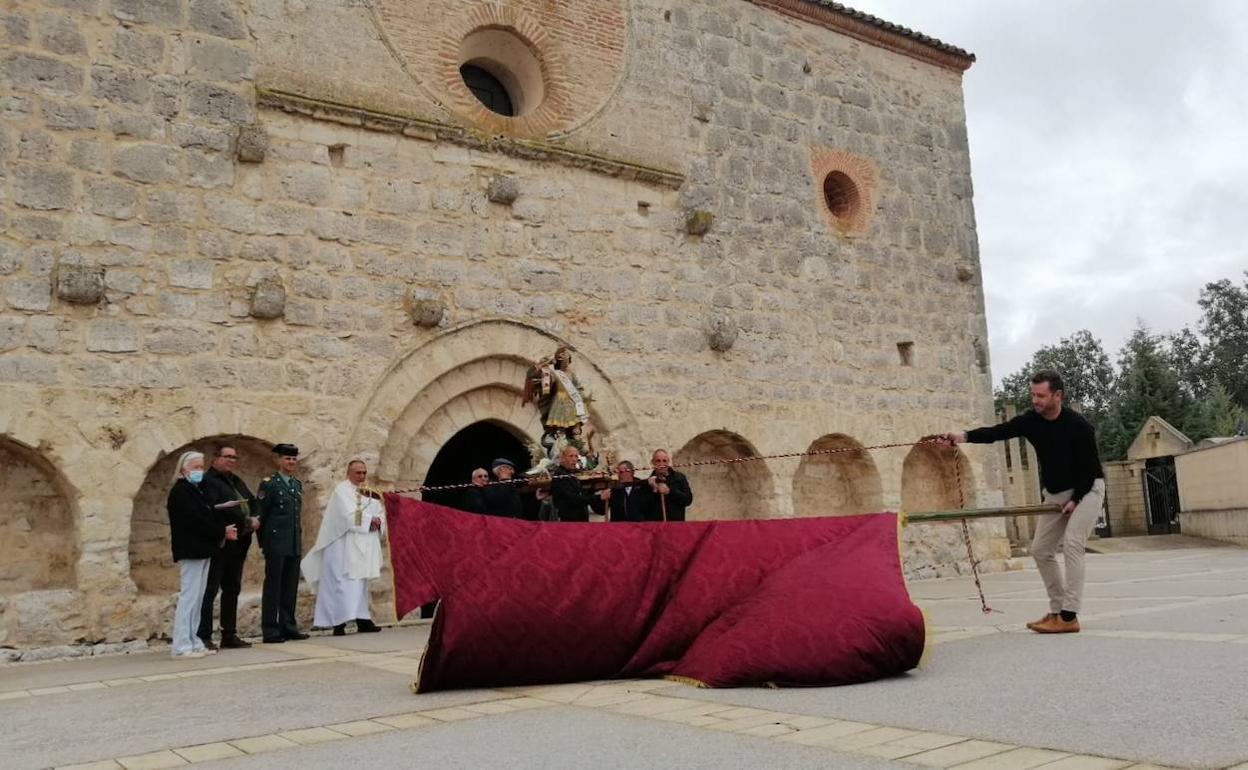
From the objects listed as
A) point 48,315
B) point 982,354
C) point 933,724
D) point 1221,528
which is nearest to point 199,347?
point 48,315

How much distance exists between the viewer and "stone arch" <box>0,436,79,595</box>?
732 centimetres

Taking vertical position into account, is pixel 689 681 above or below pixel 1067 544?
below

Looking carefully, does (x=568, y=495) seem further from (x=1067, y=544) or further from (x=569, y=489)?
(x=1067, y=544)

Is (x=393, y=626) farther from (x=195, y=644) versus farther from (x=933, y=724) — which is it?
(x=933, y=724)

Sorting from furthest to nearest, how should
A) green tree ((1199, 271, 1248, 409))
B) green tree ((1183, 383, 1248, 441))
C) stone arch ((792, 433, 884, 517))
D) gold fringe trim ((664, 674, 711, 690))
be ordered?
green tree ((1199, 271, 1248, 409)) < green tree ((1183, 383, 1248, 441)) < stone arch ((792, 433, 884, 517)) < gold fringe trim ((664, 674, 711, 690))

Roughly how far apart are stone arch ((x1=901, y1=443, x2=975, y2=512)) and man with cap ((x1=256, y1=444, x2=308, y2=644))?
7838mm

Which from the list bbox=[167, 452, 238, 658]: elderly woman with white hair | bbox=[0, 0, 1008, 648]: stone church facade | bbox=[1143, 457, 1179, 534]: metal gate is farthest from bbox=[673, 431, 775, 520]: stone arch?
bbox=[1143, 457, 1179, 534]: metal gate

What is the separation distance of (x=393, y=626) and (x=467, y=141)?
460 centimetres

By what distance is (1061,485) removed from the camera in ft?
19.4

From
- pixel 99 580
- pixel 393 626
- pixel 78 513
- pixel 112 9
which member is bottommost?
pixel 393 626

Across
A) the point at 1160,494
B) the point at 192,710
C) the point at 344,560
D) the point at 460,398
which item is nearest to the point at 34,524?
the point at 344,560

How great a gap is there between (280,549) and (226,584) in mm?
457

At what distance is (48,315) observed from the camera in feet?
24.5

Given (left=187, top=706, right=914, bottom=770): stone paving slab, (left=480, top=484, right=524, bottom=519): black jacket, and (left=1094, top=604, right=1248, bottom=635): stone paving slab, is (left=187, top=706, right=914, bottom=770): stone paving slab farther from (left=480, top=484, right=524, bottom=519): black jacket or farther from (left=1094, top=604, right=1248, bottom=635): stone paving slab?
(left=480, top=484, right=524, bottom=519): black jacket
